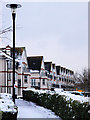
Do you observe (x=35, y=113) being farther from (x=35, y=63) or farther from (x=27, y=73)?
(x=35, y=63)

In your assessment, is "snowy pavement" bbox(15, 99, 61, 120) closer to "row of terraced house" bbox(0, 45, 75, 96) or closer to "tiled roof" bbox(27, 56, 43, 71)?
"row of terraced house" bbox(0, 45, 75, 96)

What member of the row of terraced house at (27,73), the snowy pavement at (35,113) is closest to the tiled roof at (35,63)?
the row of terraced house at (27,73)

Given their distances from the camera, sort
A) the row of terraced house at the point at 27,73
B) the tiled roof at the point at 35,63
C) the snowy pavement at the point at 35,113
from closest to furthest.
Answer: the snowy pavement at the point at 35,113, the row of terraced house at the point at 27,73, the tiled roof at the point at 35,63

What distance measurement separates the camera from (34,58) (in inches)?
2377

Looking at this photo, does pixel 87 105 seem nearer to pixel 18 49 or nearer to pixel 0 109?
pixel 0 109

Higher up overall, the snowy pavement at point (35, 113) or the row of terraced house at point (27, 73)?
the row of terraced house at point (27, 73)

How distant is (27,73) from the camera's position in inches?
1887

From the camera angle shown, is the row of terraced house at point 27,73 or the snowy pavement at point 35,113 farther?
the row of terraced house at point 27,73

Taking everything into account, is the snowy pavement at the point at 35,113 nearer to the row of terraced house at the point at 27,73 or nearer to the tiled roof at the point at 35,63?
the row of terraced house at the point at 27,73

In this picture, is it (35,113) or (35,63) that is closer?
(35,113)

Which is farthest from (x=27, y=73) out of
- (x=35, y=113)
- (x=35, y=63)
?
A: (x=35, y=113)

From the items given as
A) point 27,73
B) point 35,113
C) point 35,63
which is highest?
point 35,63

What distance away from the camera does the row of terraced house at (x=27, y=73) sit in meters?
38.1

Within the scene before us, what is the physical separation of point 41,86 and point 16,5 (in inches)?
1853
